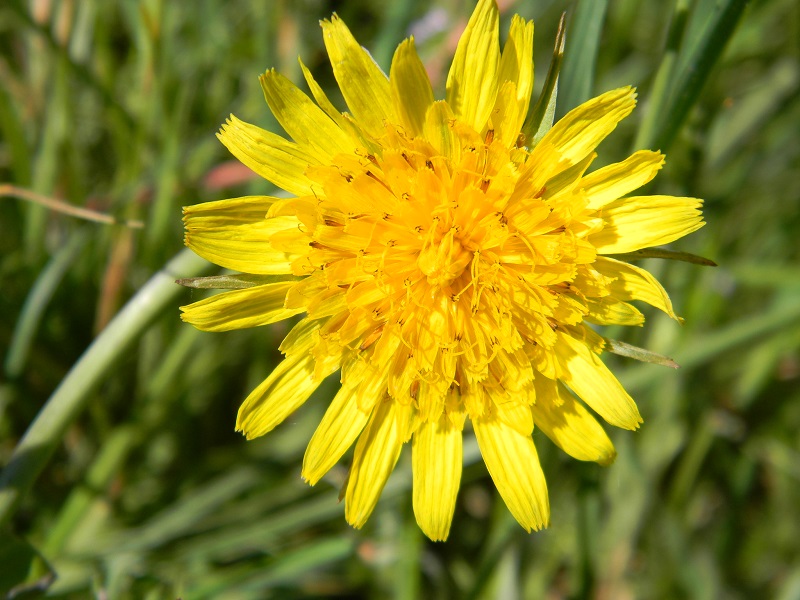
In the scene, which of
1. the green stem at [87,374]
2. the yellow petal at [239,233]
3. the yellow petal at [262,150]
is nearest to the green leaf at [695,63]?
the yellow petal at [262,150]

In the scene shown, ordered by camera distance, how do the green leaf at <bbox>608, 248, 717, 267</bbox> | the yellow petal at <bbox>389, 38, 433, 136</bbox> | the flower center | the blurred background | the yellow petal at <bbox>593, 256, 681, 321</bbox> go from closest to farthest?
the green leaf at <bbox>608, 248, 717, 267</bbox>, the yellow petal at <bbox>389, 38, 433, 136</bbox>, the yellow petal at <bbox>593, 256, 681, 321</bbox>, the flower center, the blurred background

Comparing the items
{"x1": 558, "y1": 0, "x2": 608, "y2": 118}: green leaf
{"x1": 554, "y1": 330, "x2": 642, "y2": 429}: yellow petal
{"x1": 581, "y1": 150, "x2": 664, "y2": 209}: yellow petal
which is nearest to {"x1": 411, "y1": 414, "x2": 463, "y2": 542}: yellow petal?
{"x1": 554, "y1": 330, "x2": 642, "y2": 429}: yellow petal

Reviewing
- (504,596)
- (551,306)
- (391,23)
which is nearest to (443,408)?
(551,306)

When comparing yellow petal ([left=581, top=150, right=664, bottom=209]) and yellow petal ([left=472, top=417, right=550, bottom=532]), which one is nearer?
yellow petal ([left=581, top=150, right=664, bottom=209])

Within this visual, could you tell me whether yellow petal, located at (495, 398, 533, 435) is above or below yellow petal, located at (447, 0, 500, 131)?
below

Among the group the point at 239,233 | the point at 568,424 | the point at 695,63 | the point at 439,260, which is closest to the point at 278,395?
the point at 239,233

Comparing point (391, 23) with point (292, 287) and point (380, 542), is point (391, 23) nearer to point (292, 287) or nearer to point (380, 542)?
point (292, 287)

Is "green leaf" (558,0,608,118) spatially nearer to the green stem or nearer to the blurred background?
the blurred background
